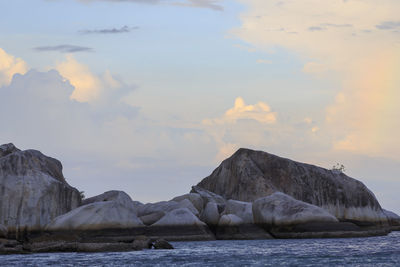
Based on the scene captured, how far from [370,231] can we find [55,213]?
116 feet

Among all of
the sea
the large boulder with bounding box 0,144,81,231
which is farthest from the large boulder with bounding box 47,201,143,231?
the sea

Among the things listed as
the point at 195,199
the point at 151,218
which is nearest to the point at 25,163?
the point at 151,218

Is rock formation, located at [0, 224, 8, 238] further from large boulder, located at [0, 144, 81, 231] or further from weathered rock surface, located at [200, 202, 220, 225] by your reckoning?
weathered rock surface, located at [200, 202, 220, 225]

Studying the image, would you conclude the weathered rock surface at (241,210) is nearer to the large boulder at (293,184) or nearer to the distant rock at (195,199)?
the distant rock at (195,199)

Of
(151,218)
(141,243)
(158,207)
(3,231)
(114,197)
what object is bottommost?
(141,243)

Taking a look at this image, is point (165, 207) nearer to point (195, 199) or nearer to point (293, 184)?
point (195, 199)

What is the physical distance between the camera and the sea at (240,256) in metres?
54.1

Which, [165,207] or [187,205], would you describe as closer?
[165,207]

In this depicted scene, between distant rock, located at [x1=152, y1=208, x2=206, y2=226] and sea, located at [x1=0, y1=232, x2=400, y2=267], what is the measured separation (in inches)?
A: 379

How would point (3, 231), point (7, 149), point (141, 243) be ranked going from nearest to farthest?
point (141, 243), point (3, 231), point (7, 149)

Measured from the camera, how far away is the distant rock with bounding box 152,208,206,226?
82.6 metres

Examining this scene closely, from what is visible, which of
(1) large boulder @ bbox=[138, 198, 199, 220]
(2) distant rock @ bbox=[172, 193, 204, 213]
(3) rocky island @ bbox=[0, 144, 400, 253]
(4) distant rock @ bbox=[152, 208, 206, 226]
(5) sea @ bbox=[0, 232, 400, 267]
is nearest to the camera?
(5) sea @ bbox=[0, 232, 400, 267]

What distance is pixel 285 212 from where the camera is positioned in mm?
83500

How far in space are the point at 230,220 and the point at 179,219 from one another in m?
6.02
